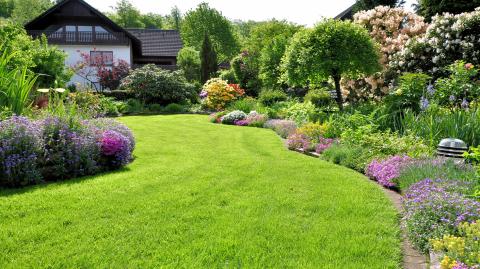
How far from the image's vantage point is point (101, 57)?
27.8m

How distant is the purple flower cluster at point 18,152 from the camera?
5.39m

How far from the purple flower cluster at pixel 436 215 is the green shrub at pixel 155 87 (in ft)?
59.2

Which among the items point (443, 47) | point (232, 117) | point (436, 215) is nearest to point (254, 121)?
point (232, 117)

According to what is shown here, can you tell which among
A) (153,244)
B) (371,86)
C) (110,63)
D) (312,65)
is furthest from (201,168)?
(110,63)

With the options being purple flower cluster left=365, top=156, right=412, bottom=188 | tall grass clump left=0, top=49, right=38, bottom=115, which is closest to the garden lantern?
purple flower cluster left=365, top=156, right=412, bottom=188

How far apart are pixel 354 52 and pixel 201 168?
260 inches

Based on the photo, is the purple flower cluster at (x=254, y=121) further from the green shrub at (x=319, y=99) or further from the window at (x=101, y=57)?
the window at (x=101, y=57)

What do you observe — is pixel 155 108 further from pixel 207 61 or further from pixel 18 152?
pixel 18 152

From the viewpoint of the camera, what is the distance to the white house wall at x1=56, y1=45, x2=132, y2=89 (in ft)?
96.0

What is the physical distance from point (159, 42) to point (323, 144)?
31985 mm

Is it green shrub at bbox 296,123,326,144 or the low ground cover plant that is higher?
green shrub at bbox 296,123,326,144

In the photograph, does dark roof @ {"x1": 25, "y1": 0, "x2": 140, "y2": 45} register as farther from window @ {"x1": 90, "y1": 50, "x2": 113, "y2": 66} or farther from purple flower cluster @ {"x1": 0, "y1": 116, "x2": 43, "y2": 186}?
purple flower cluster @ {"x1": 0, "y1": 116, "x2": 43, "y2": 186}

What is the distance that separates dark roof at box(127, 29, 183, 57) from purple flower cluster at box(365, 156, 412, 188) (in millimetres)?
31813

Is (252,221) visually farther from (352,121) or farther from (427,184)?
(352,121)
